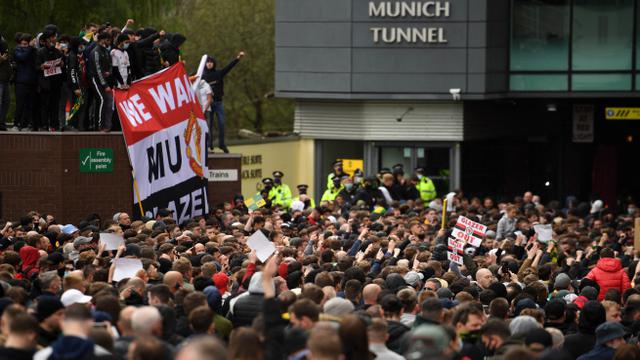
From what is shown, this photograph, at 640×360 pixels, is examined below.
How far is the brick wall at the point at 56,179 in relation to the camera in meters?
21.7

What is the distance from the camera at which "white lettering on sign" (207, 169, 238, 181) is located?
25.4 m

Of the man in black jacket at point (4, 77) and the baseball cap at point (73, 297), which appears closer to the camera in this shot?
the baseball cap at point (73, 297)

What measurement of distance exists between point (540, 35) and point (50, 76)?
58.4 feet

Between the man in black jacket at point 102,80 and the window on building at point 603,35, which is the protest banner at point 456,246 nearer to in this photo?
the man in black jacket at point 102,80

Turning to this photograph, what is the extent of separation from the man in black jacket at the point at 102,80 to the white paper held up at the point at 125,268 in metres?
9.21

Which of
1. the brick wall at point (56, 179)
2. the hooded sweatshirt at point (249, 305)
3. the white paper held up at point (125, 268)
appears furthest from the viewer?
the brick wall at point (56, 179)

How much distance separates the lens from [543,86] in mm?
35625

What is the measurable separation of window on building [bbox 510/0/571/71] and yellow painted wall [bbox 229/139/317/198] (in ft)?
21.8

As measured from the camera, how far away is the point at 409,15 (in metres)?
35.4

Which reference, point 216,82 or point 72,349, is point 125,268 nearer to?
point 72,349

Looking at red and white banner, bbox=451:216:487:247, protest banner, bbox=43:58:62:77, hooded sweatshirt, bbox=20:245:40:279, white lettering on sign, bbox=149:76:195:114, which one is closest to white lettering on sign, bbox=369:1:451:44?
white lettering on sign, bbox=149:76:195:114

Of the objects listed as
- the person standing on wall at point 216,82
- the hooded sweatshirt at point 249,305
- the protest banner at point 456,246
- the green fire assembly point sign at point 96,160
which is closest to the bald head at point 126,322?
the hooded sweatshirt at point 249,305

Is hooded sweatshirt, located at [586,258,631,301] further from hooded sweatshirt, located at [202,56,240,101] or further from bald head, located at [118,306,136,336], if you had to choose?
hooded sweatshirt, located at [202,56,240,101]

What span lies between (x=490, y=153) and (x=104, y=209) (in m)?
18.9
